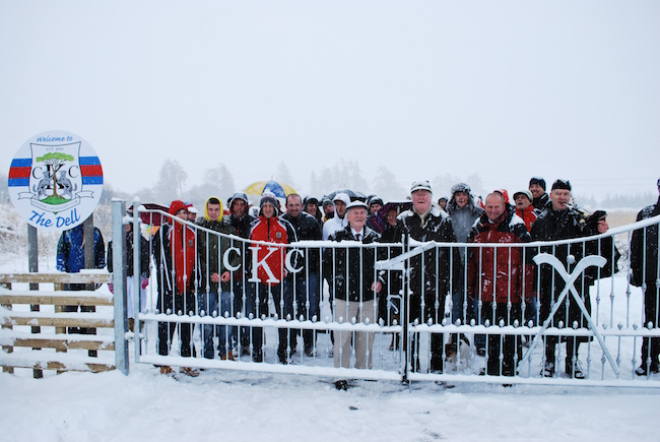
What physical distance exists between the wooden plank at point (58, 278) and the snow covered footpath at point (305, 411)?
99 centimetres

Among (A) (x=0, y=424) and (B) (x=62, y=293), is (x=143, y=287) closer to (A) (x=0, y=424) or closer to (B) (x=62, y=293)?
(B) (x=62, y=293)

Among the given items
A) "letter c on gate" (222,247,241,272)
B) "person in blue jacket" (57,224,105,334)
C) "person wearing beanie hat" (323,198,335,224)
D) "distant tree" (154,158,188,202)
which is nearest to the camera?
"letter c on gate" (222,247,241,272)

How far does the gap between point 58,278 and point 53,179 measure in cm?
110

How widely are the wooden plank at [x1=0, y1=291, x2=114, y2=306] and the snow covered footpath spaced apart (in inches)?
30.2

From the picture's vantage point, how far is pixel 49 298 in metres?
4.35

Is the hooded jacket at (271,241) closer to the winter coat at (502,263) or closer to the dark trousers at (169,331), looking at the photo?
the dark trousers at (169,331)

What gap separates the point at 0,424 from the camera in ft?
10.9

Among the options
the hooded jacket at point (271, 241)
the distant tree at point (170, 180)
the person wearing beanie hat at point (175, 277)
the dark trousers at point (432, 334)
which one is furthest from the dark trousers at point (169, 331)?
the distant tree at point (170, 180)

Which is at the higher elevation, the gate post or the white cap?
the white cap

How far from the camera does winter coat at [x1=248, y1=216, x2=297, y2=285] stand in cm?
461

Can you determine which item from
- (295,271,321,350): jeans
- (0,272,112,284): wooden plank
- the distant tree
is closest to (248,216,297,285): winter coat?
(295,271,321,350): jeans

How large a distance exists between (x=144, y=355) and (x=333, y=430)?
7.64ft

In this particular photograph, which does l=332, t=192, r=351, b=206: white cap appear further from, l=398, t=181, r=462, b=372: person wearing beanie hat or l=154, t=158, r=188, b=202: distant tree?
l=154, t=158, r=188, b=202: distant tree

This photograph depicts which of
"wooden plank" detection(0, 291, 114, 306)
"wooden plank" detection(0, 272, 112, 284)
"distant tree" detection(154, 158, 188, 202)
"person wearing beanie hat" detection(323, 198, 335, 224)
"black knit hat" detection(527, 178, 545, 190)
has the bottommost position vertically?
"wooden plank" detection(0, 291, 114, 306)
